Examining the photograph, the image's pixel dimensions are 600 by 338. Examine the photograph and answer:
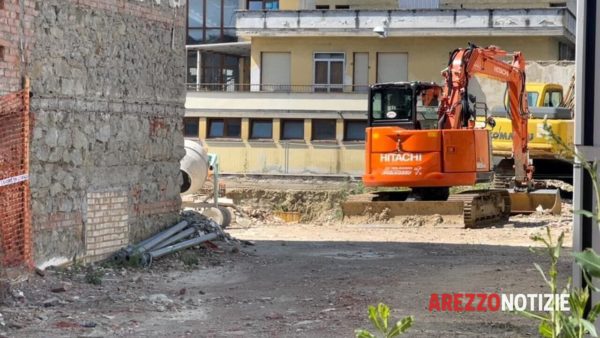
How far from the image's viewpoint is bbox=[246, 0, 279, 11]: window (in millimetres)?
48250

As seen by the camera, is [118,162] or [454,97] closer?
[118,162]

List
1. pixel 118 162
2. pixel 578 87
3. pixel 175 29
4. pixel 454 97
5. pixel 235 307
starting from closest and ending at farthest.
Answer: pixel 578 87 → pixel 235 307 → pixel 118 162 → pixel 175 29 → pixel 454 97

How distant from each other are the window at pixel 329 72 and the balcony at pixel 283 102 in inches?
2.3

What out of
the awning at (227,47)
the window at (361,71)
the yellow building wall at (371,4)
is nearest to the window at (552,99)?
the window at (361,71)

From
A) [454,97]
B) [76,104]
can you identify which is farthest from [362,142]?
[76,104]

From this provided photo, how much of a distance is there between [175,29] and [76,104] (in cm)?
311

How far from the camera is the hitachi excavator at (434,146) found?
21.6 metres

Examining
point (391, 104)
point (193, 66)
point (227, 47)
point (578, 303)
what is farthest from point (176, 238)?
point (193, 66)

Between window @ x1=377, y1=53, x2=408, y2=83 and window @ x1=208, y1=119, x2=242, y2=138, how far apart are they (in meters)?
6.90

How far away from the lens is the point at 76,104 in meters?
12.5

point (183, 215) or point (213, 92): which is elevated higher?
point (213, 92)

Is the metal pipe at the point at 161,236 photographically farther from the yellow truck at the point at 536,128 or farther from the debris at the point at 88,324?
the yellow truck at the point at 536,128

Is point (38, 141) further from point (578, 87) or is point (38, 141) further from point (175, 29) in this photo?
point (578, 87)

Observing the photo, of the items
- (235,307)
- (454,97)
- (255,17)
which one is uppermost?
(255,17)
